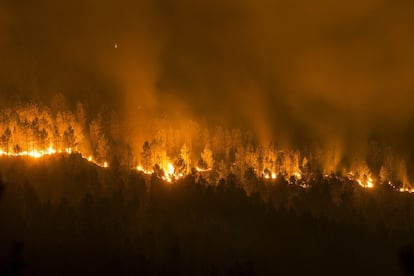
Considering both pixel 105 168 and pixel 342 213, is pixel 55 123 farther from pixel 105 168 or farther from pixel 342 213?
pixel 342 213

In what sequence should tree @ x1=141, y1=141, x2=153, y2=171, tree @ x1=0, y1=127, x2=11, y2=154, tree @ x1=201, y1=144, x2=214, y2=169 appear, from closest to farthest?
1. tree @ x1=0, y1=127, x2=11, y2=154
2. tree @ x1=141, y1=141, x2=153, y2=171
3. tree @ x1=201, y1=144, x2=214, y2=169

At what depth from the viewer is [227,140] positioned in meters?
83.2

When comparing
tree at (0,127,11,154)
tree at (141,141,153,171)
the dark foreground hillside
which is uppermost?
tree at (0,127,11,154)

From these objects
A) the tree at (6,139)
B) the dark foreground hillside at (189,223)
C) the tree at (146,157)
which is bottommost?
the dark foreground hillside at (189,223)

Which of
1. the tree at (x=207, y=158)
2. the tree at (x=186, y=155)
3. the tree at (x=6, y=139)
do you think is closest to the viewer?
the tree at (x=6, y=139)

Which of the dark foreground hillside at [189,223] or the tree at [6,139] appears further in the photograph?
the tree at [6,139]

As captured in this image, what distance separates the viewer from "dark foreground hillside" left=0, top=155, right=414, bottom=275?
194 ft

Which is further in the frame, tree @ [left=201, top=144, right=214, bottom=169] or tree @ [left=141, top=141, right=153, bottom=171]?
tree @ [left=201, top=144, right=214, bottom=169]

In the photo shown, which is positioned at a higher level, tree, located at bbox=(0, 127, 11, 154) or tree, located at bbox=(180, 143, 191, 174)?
tree, located at bbox=(0, 127, 11, 154)

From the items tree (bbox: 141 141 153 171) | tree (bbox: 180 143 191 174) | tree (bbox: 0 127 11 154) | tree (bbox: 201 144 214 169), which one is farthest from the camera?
tree (bbox: 201 144 214 169)

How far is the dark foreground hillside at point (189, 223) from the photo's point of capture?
194 ft

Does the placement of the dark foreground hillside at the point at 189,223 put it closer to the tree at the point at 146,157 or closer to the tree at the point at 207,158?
the tree at the point at 146,157

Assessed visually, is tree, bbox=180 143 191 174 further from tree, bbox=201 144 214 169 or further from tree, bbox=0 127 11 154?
tree, bbox=0 127 11 154

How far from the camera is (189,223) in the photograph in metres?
68.6
